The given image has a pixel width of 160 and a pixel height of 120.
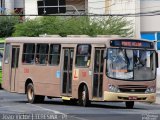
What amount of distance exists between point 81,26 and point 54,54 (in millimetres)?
23863

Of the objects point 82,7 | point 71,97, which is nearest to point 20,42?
point 71,97

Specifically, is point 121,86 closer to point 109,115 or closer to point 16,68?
point 109,115

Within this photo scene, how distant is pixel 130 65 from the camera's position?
25031 millimetres

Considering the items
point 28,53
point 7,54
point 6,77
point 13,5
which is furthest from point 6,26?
point 28,53

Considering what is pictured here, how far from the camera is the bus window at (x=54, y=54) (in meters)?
27.1

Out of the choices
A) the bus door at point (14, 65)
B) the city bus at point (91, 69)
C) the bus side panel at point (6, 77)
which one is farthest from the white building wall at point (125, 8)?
the city bus at point (91, 69)

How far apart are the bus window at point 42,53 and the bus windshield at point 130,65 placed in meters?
3.74

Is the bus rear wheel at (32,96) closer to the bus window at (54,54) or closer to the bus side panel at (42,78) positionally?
the bus side panel at (42,78)

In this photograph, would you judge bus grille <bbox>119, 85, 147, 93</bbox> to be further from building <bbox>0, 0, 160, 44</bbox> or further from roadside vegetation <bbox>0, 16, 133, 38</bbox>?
building <bbox>0, 0, 160, 44</bbox>

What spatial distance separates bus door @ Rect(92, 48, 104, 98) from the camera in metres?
25.2

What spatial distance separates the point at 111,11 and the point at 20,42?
93.4ft

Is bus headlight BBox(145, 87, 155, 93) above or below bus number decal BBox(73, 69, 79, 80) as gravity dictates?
below

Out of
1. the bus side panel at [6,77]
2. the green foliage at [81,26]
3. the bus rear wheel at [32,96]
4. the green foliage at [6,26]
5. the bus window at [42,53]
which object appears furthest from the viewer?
the green foliage at [6,26]

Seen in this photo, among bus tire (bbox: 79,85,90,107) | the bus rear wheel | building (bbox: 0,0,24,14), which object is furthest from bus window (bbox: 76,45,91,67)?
building (bbox: 0,0,24,14)
